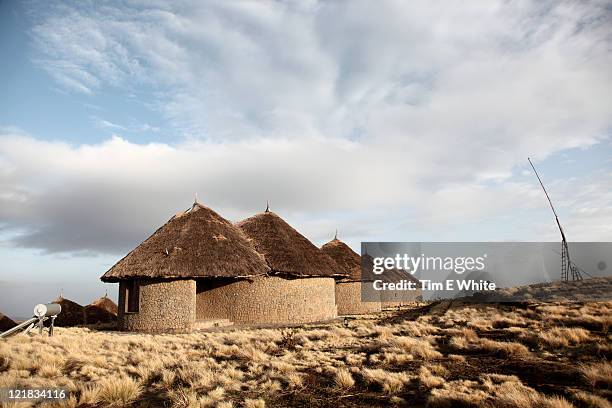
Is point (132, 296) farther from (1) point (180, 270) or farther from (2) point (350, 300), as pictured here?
(2) point (350, 300)

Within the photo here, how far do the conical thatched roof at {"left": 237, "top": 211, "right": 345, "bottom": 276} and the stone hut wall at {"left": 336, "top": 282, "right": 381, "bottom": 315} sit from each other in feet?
16.6

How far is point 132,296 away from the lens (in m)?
19.5

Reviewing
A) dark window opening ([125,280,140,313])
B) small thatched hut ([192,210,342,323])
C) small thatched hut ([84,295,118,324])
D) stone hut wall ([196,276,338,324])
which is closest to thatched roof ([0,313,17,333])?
small thatched hut ([84,295,118,324])

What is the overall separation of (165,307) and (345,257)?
1608cm

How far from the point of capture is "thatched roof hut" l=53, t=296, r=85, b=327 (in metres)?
25.0

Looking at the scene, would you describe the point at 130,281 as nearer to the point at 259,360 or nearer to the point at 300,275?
the point at 300,275

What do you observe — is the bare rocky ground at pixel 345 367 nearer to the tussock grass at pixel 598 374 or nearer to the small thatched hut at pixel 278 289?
the tussock grass at pixel 598 374

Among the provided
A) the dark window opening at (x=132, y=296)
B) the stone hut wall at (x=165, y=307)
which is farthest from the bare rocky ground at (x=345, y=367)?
the dark window opening at (x=132, y=296)

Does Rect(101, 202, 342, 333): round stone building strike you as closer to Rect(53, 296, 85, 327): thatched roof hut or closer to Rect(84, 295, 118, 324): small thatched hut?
Rect(53, 296, 85, 327): thatched roof hut

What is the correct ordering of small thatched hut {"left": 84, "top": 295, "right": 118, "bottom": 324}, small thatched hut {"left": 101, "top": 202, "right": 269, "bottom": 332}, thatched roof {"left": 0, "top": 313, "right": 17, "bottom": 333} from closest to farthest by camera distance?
small thatched hut {"left": 101, "top": 202, "right": 269, "bottom": 332}, thatched roof {"left": 0, "top": 313, "right": 17, "bottom": 333}, small thatched hut {"left": 84, "top": 295, "right": 118, "bottom": 324}

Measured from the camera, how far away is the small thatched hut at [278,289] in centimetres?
1972

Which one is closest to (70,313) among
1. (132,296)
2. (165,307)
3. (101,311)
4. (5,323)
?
A: (101,311)

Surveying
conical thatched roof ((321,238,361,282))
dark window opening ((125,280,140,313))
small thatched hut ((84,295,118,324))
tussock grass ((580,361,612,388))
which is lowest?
small thatched hut ((84,295,118,324))

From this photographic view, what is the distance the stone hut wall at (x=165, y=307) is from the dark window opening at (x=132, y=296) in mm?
1085
